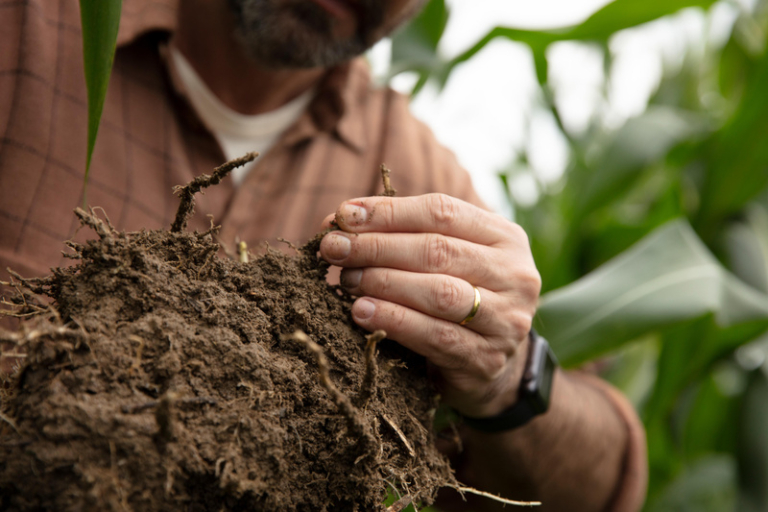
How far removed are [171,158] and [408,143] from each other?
536mm

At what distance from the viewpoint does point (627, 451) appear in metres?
1.12

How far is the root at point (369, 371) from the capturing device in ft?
1.42

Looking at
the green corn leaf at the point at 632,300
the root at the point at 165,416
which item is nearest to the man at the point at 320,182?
the green corn leaf at the point at 632,300

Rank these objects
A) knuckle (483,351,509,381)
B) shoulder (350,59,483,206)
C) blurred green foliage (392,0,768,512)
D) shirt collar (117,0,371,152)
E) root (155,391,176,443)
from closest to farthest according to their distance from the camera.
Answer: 1. root (155,391,176,443)
2. knuckle (483,351,509,381)
3. blurred green foliage (392,0,768,512)
4. shirt collar (117,0,371,152)
5. shoulder (350,59,483,206)

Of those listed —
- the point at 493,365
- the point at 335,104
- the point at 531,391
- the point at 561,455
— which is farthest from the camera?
the point at 335,104

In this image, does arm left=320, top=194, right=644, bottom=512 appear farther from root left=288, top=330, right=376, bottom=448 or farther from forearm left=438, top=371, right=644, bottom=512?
forearm left=438, top=371, right=644, bottom=512

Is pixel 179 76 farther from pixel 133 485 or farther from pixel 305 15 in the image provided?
pixel 133 485

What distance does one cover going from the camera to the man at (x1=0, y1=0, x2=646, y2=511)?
58 cm

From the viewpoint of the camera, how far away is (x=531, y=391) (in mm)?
742

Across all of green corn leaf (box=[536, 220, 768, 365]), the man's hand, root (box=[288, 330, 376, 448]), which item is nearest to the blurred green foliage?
green corn leaf (box=[536, 220, 768, 365])

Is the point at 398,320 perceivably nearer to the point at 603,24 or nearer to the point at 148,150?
the point at 148,150

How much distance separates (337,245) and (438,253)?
0.38 ft

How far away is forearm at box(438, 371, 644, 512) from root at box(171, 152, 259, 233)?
24.4 inches

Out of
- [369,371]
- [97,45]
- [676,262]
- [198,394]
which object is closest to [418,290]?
[369,371]
